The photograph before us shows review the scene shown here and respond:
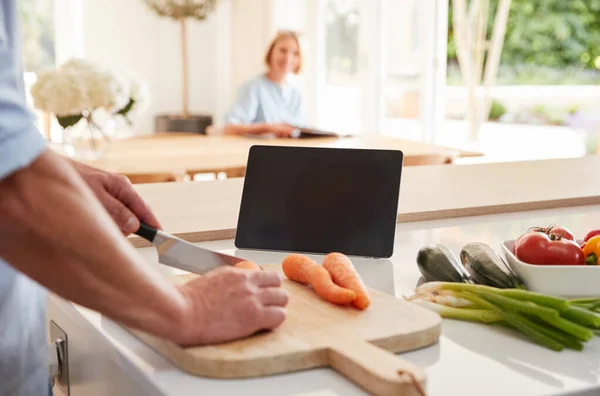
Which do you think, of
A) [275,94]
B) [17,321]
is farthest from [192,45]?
[17,321]

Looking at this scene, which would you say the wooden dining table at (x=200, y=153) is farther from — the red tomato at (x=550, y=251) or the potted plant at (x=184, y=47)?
the potted plant at (x=184, y=47)

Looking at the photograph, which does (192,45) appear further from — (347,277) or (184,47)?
(347,277)

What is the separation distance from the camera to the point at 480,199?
204 cm

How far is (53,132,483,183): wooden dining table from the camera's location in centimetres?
336

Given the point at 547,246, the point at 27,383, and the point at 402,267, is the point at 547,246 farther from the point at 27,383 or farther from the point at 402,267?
the point at 27,383

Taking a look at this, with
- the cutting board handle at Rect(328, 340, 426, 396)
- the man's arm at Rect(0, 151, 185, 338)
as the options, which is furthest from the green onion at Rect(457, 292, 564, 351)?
the man's arm at Rect(0, 151, 185, 338)

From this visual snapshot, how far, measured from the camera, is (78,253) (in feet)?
2.65

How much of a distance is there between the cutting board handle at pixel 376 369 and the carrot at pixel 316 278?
151 millimetres

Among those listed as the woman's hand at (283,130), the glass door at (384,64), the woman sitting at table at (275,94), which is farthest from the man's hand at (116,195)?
the glass door at (384,64)

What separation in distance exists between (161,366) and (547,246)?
0.58 m

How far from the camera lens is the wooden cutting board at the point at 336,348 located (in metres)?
0.90

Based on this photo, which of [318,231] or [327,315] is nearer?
[327,315]

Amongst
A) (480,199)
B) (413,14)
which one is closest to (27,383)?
(480,199)

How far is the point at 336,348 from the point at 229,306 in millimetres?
133
